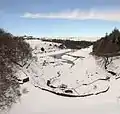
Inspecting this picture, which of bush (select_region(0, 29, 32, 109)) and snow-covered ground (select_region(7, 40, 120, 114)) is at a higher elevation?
bush (select_region(0, 29, 32, 109))

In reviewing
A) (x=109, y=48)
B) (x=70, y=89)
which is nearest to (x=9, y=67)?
(x=70, y=89)

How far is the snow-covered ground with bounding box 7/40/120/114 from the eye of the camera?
18.0 m

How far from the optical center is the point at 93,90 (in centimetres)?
2442

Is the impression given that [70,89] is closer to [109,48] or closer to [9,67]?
[9,67]

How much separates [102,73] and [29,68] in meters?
8.52

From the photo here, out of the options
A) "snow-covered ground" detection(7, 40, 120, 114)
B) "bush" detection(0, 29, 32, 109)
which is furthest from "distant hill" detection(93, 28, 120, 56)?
"bush" detection(0, 29, 32, 109)

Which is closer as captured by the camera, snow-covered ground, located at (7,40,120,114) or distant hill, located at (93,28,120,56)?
snow-covered ground, located at (7,40,120,114)

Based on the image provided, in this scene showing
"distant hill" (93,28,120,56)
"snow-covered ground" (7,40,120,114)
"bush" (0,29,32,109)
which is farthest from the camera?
"distant hill" (93,28,120,56)

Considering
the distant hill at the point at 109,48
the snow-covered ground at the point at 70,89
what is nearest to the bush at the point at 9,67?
the snow-covered ground at the point at 70,89

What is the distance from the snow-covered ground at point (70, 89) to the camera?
59.1ft

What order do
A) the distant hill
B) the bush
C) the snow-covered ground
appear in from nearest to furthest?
the bush → the snow-covered ground → the distant hill

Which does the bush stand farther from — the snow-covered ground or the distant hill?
the distant hill

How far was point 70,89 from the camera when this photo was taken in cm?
2472

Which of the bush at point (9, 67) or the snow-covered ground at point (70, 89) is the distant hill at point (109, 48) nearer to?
the snow-covered ground at point (70, 89)
